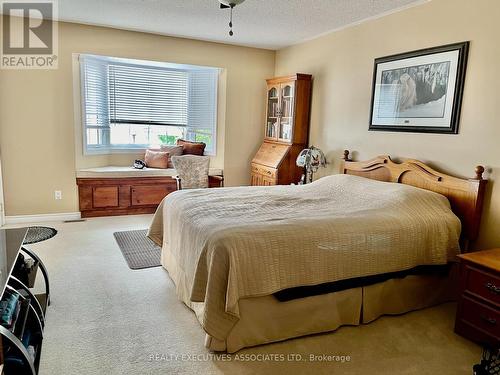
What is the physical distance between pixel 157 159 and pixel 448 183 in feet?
12.7

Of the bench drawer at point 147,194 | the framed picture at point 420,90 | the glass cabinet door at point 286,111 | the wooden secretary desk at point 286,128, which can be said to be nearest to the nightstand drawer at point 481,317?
the framed picture at point 420,90

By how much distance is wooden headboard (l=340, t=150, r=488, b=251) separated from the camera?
2.77 meters

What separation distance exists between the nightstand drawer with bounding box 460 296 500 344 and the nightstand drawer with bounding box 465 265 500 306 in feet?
0.22

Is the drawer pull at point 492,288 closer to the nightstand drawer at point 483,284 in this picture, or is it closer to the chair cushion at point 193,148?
the nightstand drawer at point 483,284

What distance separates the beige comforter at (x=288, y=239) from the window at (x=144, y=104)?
2638 millimetres

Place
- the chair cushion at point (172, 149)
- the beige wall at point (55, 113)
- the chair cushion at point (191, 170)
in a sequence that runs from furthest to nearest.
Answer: the chair cushion at point (172, 149) < the chair cushion at point (191, 170) < the beige wall at point (55, 113)

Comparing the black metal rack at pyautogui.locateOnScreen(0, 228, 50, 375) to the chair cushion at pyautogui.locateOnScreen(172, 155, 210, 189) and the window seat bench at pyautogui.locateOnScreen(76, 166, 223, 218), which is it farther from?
the window seat bench at pyautogui.locateOnScreen(76, 166, 223, 218)

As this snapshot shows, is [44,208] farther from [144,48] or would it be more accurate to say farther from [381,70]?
[381,70]

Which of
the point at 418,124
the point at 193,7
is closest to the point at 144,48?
the point at 193,7

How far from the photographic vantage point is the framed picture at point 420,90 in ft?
9.78

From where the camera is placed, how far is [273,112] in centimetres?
540

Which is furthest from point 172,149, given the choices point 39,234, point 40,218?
point 39,234

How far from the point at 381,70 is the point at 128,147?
3.81 meters

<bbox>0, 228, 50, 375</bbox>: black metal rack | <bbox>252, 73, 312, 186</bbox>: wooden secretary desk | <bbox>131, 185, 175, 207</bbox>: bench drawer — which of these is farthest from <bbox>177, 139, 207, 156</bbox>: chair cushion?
<bbox>0, 228, 50, 375</bbox>: black metal rack
